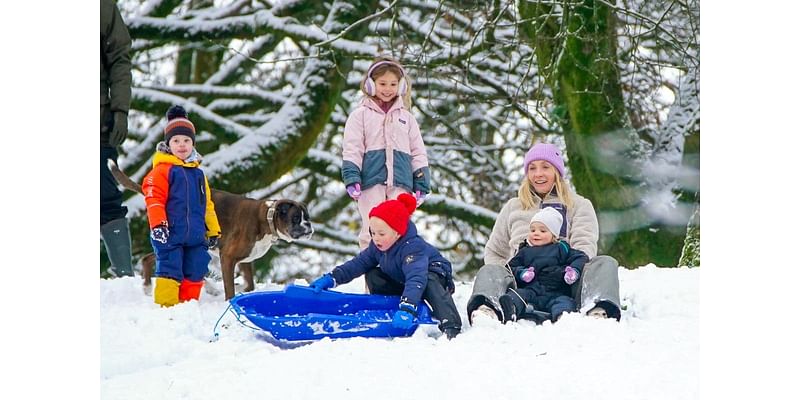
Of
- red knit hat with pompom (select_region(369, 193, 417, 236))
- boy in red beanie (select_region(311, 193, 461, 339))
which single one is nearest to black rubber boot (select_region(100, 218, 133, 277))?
boy in red beanie (select_region(311, 193, 461, 339))

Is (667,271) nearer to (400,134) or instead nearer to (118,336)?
(400,134)

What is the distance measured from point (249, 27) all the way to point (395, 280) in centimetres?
460

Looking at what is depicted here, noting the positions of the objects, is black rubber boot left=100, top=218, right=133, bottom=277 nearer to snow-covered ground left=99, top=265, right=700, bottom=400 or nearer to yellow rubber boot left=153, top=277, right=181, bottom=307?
yellow rubber boot left=153, top=277, right=181, bottom=307

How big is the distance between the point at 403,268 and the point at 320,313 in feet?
1.58

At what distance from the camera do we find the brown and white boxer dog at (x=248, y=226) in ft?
17.0

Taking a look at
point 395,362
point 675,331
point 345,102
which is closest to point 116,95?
point 395,362

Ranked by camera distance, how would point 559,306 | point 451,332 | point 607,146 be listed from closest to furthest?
point 451,332
point 559,306
point 607,146

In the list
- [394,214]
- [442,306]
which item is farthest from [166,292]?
[442,306]

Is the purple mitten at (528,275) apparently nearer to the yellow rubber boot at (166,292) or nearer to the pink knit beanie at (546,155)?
the pink knit beanie at (546,155)

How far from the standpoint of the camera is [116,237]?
540 cm

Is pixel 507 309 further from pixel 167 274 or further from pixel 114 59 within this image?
pixel 114 59

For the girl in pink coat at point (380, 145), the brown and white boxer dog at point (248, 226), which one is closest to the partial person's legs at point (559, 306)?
the girl in pink coat at point (380, 145)

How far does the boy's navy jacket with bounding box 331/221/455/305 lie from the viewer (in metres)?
4.20

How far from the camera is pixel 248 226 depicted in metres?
5.25
